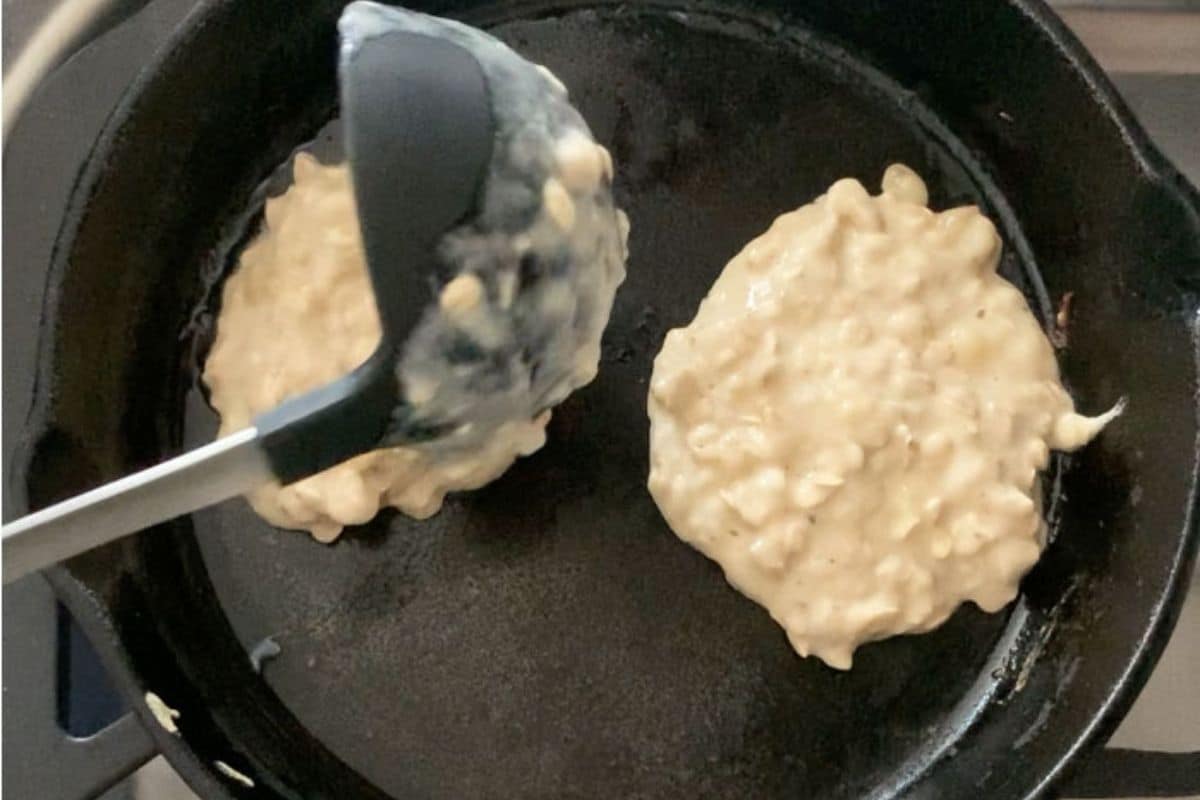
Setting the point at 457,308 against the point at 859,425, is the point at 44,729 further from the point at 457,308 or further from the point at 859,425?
the point at 859,425

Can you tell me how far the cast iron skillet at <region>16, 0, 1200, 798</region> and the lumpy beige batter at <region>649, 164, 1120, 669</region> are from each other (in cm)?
5

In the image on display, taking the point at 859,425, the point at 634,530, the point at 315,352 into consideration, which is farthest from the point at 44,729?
the point at 859,425

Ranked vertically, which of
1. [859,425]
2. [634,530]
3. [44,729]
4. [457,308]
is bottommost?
[44,729]

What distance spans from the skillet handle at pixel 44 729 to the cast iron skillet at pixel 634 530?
0.15ft

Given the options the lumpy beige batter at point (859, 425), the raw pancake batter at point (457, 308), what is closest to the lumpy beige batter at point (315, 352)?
the raw pancake batter at point (457, 308)

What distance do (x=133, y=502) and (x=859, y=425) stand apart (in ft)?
1.57

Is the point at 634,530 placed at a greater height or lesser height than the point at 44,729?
greater

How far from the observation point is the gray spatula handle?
0.77 meters

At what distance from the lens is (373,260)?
796mm

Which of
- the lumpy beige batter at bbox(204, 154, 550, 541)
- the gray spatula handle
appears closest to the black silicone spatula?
the gray spatula handle

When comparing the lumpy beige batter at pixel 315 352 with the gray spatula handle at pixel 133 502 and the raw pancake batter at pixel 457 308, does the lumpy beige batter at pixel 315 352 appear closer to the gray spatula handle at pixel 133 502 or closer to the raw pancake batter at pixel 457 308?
the raw pancake batter at pixel 457 308

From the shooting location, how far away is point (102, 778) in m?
0.99

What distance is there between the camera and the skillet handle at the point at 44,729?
3.25 ft

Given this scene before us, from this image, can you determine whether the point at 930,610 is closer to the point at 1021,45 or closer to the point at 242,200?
the point at 1021,45
